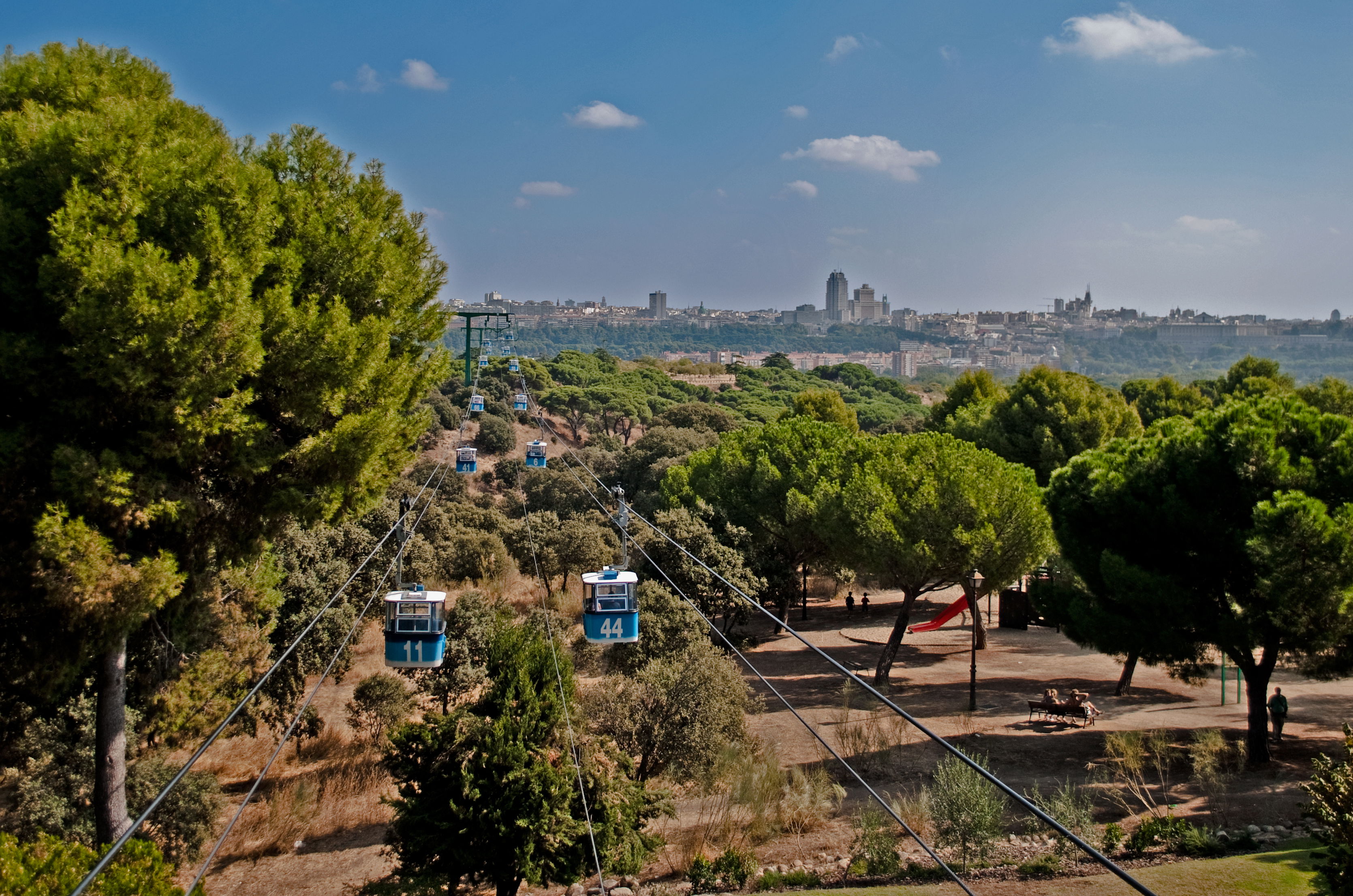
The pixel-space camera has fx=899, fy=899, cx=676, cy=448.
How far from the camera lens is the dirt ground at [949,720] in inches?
527

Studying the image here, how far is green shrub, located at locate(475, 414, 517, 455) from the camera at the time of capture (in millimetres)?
57719

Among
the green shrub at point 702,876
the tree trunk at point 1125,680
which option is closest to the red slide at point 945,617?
the tree trunk at point 1125,680

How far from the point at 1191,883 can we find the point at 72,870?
1221cm

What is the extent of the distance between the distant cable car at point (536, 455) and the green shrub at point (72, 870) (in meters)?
16.7

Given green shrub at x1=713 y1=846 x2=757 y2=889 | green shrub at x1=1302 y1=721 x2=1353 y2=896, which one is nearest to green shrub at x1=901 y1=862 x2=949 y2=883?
green shrub at x1=713 y1=846 x2=757 y2=889

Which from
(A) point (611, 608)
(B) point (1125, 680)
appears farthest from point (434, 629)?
(B) point (1125, 680)

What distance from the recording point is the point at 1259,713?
15.7m

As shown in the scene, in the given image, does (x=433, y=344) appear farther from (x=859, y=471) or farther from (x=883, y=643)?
(x=883, y=643)

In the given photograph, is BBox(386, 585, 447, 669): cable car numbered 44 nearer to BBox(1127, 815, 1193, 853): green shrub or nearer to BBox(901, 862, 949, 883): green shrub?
BBox(901, 862, 949, 883): green shrub

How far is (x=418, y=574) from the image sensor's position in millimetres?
23406

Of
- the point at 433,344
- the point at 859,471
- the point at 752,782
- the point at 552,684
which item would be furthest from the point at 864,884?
the point at 859,471

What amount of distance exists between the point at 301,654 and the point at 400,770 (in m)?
5.87

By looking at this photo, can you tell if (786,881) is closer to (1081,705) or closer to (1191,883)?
(1191,883)

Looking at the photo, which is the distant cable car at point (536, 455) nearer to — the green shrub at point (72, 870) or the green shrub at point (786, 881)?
the green shrub at point (786, 881)
